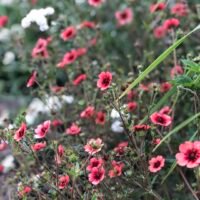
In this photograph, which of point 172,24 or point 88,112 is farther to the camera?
point 172,24

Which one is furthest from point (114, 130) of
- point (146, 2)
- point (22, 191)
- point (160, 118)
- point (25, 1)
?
point (25, 1)

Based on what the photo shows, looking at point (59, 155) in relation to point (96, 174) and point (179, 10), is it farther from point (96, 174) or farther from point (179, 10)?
point (179, 10)

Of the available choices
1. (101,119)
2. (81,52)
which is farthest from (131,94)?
(81,52)

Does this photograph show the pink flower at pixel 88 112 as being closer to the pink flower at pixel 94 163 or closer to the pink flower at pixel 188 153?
the pink flower at pixel 94 163

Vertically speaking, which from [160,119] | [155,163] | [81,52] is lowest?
[155,163]

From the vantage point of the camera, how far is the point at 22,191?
2.26 meters

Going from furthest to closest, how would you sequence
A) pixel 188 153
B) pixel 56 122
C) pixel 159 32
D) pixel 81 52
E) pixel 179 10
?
pixel 159 32, pixel 81 52, pixel 179 10, pixel 56 122, pixel 188 153

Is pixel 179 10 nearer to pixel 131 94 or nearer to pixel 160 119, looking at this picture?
pixel 131 94

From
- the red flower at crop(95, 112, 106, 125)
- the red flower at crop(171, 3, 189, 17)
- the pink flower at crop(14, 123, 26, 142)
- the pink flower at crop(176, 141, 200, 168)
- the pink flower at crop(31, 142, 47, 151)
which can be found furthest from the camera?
the red flower at crop(171, 3, 189, 17)

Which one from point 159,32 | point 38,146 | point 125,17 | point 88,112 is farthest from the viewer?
point 125,17

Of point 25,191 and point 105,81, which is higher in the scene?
point 105,81

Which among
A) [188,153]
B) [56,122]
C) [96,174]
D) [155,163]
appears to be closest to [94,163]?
[96,174]

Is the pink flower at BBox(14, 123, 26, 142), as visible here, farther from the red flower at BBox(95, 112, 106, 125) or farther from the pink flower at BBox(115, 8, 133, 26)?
the pink flower at BBox(115, 8, 133, 26)

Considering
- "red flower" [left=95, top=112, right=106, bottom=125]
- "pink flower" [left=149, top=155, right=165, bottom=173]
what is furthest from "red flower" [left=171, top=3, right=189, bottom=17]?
"pink flower" [left=149, top=155, right=165, bottom=173]
